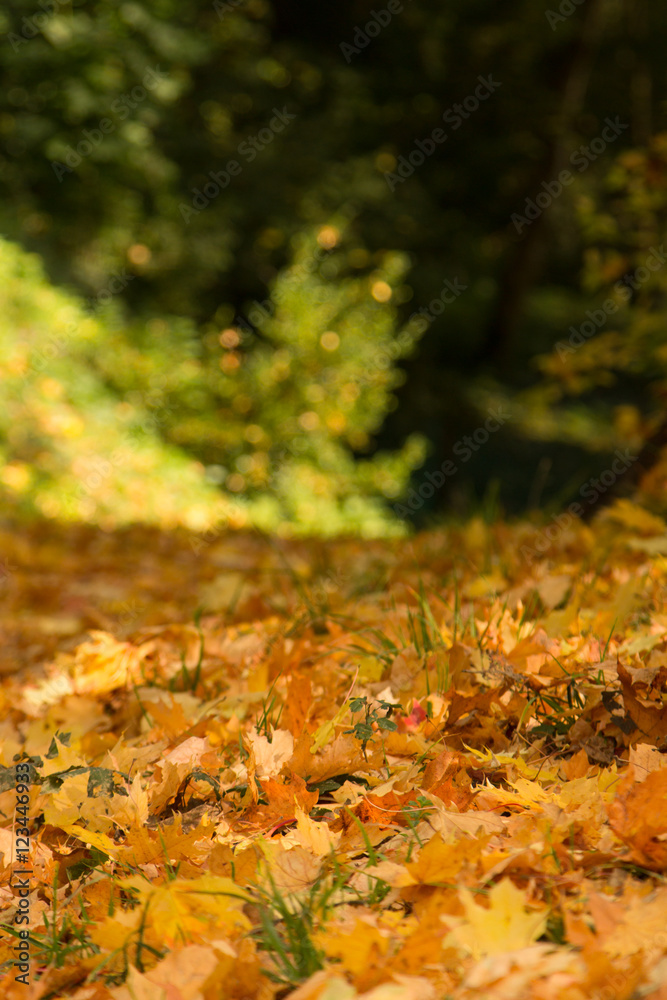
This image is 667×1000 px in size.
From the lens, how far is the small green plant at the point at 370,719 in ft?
4.54

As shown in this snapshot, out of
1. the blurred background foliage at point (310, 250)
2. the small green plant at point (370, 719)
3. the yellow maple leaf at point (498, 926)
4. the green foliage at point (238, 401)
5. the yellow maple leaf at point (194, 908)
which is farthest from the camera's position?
the green foliage at point (238, 401)

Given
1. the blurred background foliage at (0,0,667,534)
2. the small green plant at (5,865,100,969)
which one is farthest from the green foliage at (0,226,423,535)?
the small green plant at (5,865,100,969)

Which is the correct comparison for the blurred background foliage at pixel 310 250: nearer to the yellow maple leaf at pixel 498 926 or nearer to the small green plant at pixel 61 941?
the yellow maple leaf at pixel 498 926

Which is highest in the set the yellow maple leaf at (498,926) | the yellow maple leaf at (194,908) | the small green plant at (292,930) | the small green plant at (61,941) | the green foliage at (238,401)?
the yellow maple leaf at (498,926)

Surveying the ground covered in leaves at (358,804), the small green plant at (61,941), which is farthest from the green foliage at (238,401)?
the small green plant at (61,941)

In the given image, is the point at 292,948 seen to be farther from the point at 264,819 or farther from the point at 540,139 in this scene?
the point at 540,139

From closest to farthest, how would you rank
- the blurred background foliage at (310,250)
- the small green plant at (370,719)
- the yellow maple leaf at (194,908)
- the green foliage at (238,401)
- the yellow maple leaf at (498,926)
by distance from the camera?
the yellow maple leaf at (498,926) → the yellow maple leaf at (194,908) → the small green plant at (370,719) → the blurred background foliage at (310,250) → the green foliage at (238,401)

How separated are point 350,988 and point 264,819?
0.45m

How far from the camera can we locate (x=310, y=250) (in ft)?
31.9

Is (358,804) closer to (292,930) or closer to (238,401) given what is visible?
(292,930)

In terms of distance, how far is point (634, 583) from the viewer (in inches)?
74.8

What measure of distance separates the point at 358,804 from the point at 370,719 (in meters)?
0.21

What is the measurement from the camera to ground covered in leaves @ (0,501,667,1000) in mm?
899

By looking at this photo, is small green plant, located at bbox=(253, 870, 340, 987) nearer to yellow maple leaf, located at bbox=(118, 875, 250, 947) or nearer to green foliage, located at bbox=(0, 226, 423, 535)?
yellow maple leaf, located at bbox=(118, 875, 250, 947)
